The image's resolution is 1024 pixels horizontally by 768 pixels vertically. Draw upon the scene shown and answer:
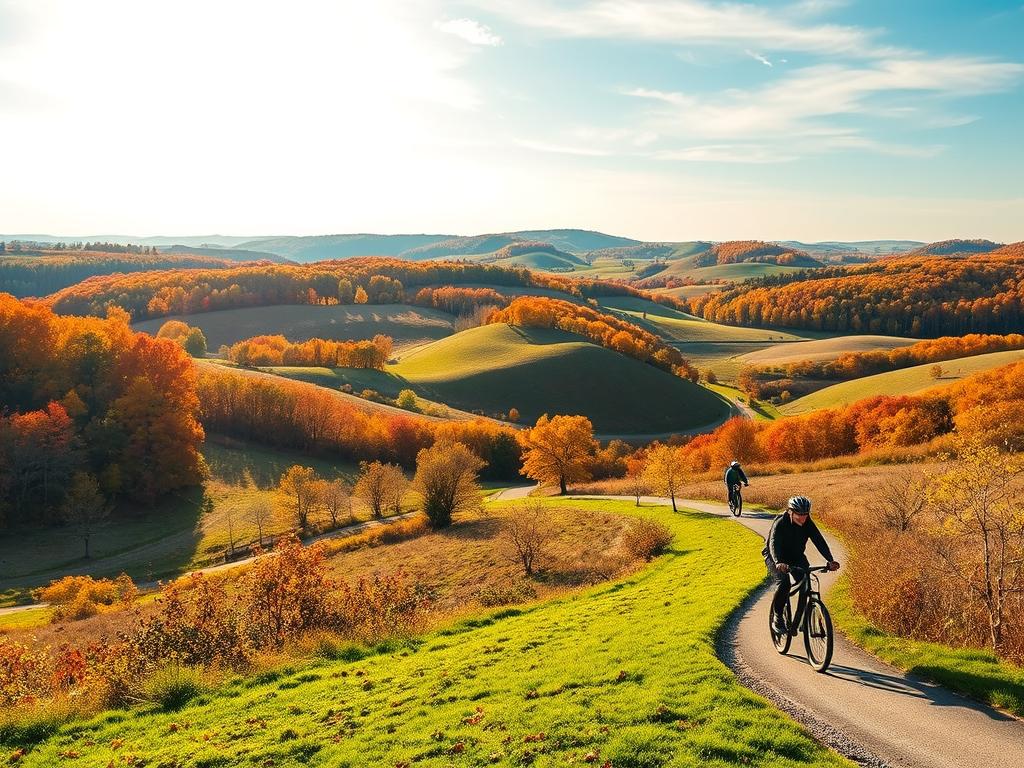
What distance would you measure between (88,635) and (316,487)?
37.4m

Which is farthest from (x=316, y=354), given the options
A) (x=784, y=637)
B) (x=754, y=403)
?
(x=784, y=637)

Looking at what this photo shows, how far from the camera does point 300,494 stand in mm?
74125

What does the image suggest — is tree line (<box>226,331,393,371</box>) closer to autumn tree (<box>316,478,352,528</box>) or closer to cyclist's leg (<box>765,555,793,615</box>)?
autumn tree (<box>316,478,352,528</box>)

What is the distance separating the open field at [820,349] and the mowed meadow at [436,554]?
43101 millimetres

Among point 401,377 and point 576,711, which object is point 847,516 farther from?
point 401,377

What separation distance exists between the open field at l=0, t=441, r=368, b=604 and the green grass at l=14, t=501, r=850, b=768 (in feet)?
175

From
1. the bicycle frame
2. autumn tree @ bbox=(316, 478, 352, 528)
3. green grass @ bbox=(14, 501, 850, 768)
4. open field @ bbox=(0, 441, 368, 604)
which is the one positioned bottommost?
open field @ bbox=(0, 441, 368, 604)

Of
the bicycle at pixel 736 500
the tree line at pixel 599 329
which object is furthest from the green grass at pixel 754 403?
the bicycle at pixel 736 500

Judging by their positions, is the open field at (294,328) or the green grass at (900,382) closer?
the green grass at (900,382)

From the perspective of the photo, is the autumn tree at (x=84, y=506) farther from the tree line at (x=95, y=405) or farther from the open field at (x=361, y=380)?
the open field at (x=361, y=380)

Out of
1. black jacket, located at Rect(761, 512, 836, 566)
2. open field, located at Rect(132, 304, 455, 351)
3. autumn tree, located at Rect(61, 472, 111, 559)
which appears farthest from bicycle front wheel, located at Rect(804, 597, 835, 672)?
open field, located at Rect(132, 304, 455, 351)

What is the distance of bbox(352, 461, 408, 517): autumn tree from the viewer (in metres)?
76.9

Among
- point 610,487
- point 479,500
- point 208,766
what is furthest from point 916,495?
point 479,500

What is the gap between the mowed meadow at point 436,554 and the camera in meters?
12.4
